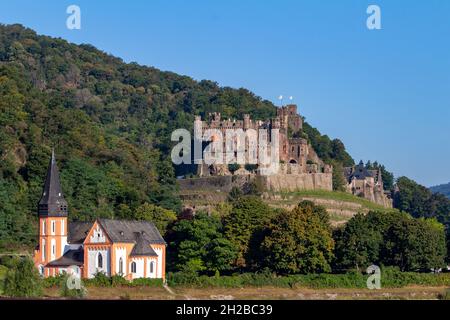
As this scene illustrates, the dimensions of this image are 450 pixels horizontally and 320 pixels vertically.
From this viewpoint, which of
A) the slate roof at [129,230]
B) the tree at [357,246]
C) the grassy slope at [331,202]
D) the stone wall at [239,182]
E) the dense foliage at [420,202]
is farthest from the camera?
the dense foliage at [420,202]

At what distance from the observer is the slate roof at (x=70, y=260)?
73.5 metres

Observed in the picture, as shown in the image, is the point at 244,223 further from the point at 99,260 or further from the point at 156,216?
the point at 99,260

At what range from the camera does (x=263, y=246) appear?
76312 millimetres

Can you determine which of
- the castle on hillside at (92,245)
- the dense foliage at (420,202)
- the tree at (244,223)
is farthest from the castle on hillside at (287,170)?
the castle on hillside at (92,245)

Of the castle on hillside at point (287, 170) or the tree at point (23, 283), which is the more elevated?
the castle on hillside at point (287, 170)

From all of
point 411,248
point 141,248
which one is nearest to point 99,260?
point 141,248

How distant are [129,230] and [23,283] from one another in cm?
1945

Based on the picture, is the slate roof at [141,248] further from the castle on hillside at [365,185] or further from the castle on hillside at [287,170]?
the castle on hillside at [365,185]

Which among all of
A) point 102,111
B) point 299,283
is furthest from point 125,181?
point 102,111

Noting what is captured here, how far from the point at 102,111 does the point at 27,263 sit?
114 m

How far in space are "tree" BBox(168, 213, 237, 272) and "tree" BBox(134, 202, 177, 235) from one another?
3683mm

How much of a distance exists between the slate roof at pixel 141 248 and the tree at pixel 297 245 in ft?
25.7

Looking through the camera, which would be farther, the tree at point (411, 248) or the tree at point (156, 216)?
the tree at point (156, 216)

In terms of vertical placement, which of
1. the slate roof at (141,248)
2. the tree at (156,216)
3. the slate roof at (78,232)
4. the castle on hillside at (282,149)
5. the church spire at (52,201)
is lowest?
the slate roof at (141,248)
